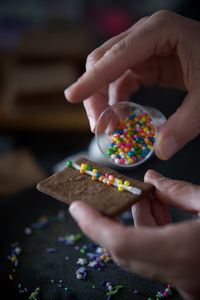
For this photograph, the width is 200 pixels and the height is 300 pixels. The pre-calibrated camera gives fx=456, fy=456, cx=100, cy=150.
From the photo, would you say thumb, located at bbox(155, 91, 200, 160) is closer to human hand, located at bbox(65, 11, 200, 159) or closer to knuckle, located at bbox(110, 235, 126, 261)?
human hand, located at bbox(65, 11, 200, 159)

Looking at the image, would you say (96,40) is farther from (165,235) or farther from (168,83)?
(165,235)

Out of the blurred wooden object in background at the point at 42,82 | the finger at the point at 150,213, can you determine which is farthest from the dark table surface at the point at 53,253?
the blurred wooden object in background at the point at 42,82

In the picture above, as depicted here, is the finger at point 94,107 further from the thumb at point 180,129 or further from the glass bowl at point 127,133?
the thumb at point 180,129

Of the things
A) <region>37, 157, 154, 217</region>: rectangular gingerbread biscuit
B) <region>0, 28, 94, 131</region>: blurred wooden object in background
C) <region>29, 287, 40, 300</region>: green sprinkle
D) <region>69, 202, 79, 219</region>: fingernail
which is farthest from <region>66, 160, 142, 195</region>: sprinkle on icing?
<region>0, 28, 94, 131</region>: blurred wooden object in background

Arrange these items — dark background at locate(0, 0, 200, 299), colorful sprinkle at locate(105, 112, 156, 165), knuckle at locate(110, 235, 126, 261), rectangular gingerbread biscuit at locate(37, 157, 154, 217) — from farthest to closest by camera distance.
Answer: dark background at locate(0, 0, 200, 299)
colorful sprinkle at locate(105, 112, 156, 165)
rectangular gingerbread biscuit at locate(37, 157, 154, 217)
knuckle at locate(110, 235, 126, 261)

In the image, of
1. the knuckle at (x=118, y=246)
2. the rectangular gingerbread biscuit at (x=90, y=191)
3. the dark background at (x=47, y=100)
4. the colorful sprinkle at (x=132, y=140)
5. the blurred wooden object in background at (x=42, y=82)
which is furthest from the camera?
the blurred wooden object in background at (x=42, y=82)

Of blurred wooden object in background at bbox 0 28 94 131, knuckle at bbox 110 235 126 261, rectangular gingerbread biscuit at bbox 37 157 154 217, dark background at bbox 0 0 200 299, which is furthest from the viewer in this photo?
blurred wooden object in background at bbox 0 28 94 131
